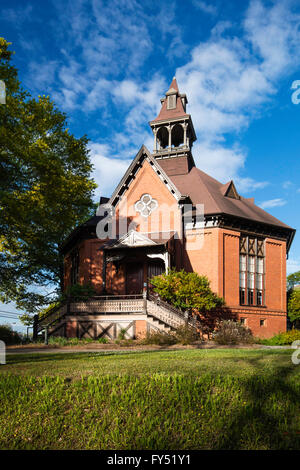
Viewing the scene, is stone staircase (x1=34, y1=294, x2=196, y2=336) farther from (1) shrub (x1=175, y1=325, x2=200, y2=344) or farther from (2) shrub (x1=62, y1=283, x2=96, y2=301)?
(1) shrub (x1=175, y1=325, x2=200, y2=344)

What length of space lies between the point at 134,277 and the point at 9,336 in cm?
919

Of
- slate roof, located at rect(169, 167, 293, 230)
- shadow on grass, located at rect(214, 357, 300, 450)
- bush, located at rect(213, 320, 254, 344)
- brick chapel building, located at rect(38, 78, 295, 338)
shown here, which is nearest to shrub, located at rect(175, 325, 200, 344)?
bush, located at rect(213, 320, 254, 344)

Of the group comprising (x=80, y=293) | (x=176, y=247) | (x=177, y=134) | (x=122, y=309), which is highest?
(x=177, y=134)

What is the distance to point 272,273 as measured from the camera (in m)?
27.9

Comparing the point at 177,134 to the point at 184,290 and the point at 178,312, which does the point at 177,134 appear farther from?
the point at 178,312

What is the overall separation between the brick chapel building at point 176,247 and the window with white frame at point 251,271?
0.07m

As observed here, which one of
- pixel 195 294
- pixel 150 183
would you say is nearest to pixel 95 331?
pixel 195 294

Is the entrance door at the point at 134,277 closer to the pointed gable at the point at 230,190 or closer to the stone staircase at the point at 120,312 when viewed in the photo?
the stone staircase at the point at 120,312

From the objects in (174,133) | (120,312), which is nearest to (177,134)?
(174,133)

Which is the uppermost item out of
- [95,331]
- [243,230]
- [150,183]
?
[150,183]

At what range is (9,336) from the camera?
21938 mm

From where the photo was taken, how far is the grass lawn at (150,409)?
236 inches
